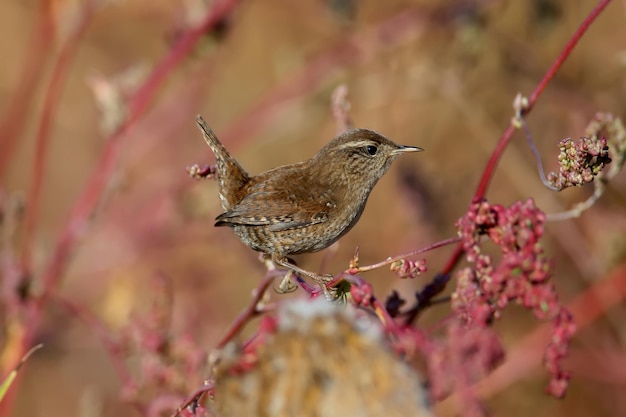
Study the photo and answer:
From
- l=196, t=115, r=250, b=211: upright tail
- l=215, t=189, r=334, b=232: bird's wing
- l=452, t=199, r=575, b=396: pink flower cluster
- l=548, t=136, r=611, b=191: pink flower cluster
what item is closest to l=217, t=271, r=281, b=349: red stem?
l=452, t=199, r=575, b=396: pink flower cluster

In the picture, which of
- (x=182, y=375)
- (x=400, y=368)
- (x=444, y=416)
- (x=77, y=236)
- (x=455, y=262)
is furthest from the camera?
(x=444, y=416)

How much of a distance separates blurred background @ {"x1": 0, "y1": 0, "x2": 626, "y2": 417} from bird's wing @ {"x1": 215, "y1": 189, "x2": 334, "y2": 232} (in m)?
0.66

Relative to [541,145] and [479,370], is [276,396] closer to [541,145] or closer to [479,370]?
[479,370]

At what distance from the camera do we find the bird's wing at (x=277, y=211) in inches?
130

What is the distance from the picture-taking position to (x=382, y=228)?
5.84 metres

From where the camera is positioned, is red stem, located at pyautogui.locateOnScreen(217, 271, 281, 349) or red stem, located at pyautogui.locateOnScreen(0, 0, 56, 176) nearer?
red stem, located at pyautogui.locateOnScreen(217, 271, 281, 349)

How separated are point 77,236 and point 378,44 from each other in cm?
214

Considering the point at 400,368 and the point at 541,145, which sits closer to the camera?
the point at 400,368

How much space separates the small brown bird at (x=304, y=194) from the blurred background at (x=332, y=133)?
1.85ft

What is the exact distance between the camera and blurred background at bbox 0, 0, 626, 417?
4.20m

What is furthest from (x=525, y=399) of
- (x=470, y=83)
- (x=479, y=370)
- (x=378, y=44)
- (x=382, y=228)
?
(x=479, y=370)

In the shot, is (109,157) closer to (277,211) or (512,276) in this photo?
(277,211)

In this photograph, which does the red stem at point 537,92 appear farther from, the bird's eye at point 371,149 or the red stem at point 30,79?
the red stem at point 30,79

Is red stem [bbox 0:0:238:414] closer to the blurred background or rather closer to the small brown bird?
the blurred background
